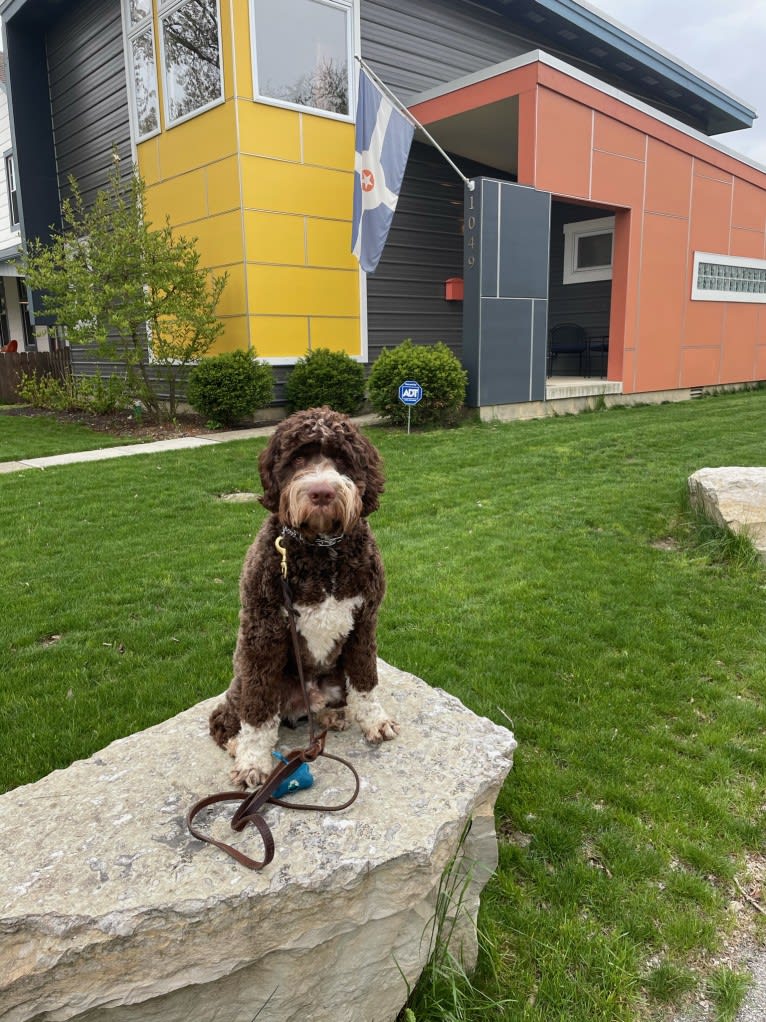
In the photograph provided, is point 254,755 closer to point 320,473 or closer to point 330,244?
point 320,473

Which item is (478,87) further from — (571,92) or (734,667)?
(734,667)

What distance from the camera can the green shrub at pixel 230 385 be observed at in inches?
380

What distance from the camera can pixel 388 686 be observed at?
274cm

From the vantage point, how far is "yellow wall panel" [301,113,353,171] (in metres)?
10.3

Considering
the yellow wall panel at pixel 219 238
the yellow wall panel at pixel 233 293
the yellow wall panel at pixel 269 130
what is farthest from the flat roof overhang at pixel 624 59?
the yellow wall panel at pixel 233 293

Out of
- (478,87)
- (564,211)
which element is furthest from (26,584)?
(564,211)

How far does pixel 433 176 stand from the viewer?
496 inches

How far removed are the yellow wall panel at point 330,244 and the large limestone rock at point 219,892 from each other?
9.64 m

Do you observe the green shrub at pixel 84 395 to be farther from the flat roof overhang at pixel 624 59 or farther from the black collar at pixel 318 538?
the black collar at pixel 318 538

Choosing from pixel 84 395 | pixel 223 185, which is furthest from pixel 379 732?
pixel 84 395

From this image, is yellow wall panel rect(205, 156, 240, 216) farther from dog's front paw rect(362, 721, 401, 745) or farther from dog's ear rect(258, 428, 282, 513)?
dog's front paw rect(362, 721, 401, 745)

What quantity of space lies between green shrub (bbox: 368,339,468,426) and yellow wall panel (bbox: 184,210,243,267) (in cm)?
264

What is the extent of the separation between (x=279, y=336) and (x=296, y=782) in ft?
30.0

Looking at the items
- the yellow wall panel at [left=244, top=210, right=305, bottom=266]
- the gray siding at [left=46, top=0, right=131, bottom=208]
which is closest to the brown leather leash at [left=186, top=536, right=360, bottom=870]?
the yellow wall panel at [left=244, top=210, right=305, bottom=266]
